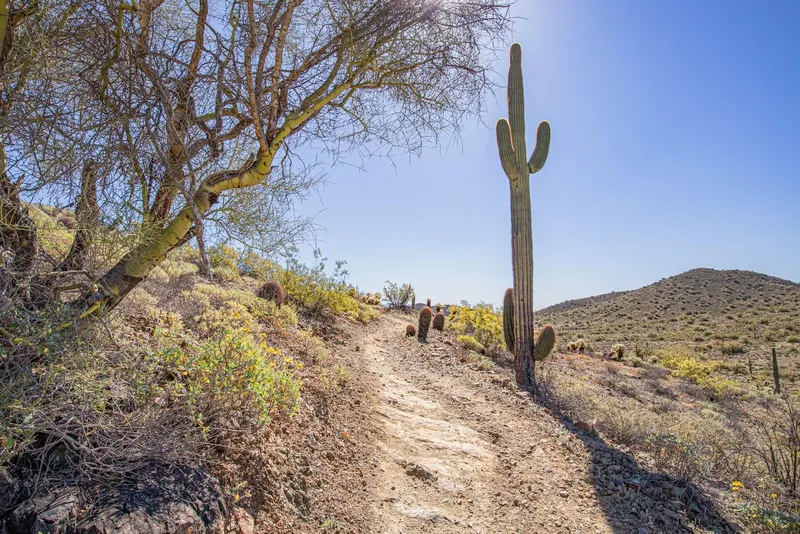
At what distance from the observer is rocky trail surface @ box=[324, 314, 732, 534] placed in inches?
155

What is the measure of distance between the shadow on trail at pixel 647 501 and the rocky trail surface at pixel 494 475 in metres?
0.01

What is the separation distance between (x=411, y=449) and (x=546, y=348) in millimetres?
5812

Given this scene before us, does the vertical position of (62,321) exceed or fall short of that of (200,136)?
it falls short

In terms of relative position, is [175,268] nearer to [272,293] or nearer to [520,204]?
[272,293]

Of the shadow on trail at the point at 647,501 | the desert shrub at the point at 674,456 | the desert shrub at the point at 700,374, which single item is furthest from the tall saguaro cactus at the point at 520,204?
the desert shrub at the point at 700,374

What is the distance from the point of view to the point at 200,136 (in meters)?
3.43

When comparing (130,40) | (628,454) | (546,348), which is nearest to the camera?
(130,40)

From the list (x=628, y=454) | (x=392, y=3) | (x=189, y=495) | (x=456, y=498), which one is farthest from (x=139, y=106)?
(x=628, y=454)

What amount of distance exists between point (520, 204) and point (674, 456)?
228 inches

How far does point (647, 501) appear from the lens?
4359 millimetres

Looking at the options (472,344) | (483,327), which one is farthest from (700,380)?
(472,344)

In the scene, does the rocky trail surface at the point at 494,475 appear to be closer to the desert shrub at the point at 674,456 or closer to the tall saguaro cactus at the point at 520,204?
the desert shrub at the point at 674,456

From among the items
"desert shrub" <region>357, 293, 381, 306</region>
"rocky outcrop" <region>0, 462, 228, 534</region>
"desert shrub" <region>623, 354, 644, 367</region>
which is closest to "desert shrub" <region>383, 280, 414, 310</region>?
"desert shrub" <region>357, 293, 381, 306</region>

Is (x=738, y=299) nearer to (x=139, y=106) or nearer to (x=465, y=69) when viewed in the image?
(x=465, y=69)
